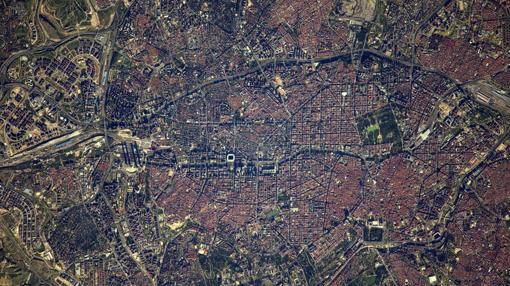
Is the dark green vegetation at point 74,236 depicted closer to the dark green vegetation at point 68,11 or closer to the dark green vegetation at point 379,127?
the dark green vegetation at point 68,11

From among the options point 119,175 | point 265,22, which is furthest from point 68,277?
point 265,22

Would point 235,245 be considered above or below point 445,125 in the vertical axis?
below

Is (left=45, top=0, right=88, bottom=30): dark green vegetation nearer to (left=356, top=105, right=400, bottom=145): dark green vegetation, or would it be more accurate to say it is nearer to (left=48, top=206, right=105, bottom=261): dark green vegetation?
(left=48, top=206, right=105, bottom=261): dark green vegetation

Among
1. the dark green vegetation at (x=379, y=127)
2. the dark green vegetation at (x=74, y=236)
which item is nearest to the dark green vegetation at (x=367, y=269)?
the dark green vegetation at (x=379, y=127)

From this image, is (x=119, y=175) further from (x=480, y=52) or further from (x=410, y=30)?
(x=480, y=52)

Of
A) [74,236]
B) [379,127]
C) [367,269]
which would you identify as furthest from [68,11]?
[367,269]

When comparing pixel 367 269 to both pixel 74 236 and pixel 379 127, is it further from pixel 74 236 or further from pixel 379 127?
pixel 74 236
